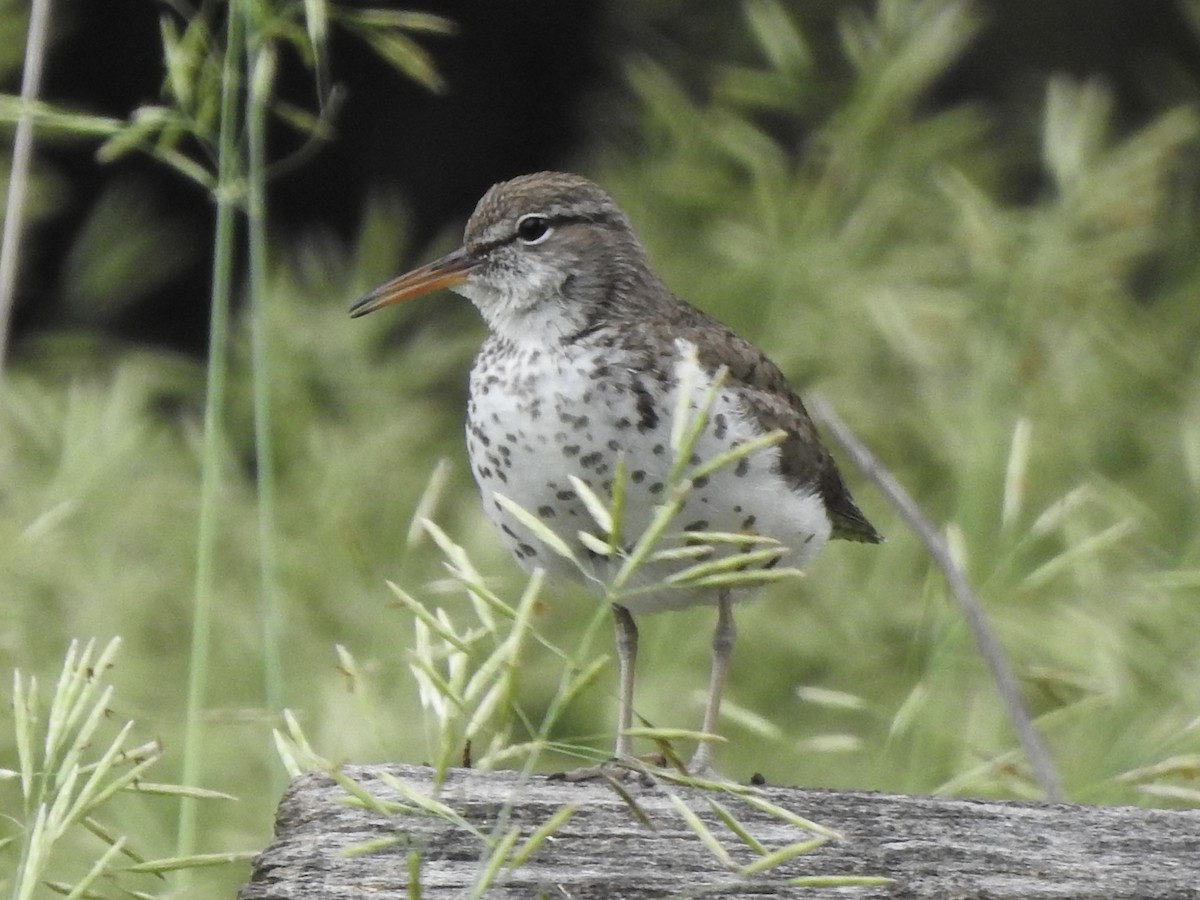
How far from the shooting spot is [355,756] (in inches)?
124

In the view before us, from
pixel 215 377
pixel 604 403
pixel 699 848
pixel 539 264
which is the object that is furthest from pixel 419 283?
pixel 699 848

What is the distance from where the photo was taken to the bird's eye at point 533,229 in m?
3.10

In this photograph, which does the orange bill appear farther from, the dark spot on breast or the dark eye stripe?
the dark spot on breast

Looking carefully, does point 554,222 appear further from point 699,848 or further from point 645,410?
point 699,848

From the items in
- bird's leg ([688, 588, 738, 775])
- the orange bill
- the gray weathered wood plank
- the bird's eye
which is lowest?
the gray weathered wood plank

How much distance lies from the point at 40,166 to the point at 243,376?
142 cm

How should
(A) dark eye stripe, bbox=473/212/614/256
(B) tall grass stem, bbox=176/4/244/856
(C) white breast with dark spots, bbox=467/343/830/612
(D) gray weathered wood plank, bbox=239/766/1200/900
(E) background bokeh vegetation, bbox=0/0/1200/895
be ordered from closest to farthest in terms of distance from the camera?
(D) gray weathered wood plank, bbox=239/766/1200/900 < (B) tall grass stem, bbox=176/4/244/856 < (C) white breast with dark spots, bbox=467/343/830/612 < (A) dark eye stripe, bbox=473/212/614/256 < (E) background bokeh vegetation, bbox=0/0/1200/895

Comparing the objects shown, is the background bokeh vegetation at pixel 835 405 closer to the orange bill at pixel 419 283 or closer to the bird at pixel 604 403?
the bird at pixel 604 403

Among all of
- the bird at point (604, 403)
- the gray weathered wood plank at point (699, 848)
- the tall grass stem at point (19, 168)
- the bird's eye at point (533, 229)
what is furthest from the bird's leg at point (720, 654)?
the tall grass stem at point (19, 168)

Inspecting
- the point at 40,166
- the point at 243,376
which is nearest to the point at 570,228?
the point at 243,376

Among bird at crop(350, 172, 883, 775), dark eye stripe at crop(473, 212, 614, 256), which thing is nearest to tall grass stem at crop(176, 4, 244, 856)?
bird at crop(350, 172, 883, 775)

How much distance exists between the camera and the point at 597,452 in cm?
261

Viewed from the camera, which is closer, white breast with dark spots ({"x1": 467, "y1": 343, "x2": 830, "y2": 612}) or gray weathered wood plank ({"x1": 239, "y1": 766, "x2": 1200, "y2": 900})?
gray weathered wood plank ({"x1": 239, "y1": 766, "x2": 1200, "y2": 900})

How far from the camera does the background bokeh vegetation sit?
351 cm
